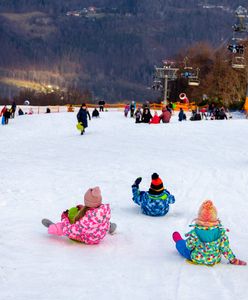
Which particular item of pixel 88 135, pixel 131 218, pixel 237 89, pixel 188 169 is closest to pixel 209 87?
pixel 237 89

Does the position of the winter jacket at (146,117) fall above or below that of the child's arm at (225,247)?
below

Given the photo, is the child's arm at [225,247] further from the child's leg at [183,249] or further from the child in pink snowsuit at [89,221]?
the child in pink snowsuit at [89,221]

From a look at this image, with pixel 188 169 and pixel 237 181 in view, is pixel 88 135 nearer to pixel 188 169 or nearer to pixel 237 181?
pixel 188 169

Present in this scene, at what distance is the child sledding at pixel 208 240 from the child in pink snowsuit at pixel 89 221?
1.17 m

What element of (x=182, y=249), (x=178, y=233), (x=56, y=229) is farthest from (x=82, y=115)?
(x=182, y=249)

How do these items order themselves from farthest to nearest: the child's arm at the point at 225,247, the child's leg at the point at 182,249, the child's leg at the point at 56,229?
1. the child's leg at the point at 56,229
2. the child's leg at the point at 182,249
3. the child's arm at the point at 225,247

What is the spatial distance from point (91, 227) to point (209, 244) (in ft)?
4.93

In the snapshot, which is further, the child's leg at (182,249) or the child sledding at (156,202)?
the child sledding at (156,202)

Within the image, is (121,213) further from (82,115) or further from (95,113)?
(95,113)

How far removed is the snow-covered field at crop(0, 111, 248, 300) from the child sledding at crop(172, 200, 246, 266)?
134mm

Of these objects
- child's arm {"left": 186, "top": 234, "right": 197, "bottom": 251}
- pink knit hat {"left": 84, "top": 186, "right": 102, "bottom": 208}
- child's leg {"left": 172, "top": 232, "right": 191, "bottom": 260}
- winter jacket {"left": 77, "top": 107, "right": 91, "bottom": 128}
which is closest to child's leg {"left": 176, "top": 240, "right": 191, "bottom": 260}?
child's leg {"left": 172, "top": 232, "right": 191, "bottom": 260}

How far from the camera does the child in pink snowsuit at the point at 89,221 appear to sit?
25.7ft

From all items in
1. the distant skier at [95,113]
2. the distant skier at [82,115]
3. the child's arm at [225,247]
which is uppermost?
the child's arm at [225,247]

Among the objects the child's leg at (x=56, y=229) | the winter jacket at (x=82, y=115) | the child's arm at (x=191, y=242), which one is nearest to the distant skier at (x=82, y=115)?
the winter jacket at (x=82, y=115)
